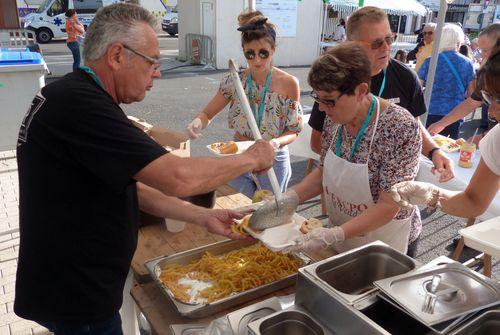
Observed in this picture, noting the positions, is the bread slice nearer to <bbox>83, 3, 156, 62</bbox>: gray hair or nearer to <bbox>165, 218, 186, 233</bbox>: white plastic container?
<bbox>165, 218, 186, 233</bbox>: white plastic container

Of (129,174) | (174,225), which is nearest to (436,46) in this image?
(174,225)

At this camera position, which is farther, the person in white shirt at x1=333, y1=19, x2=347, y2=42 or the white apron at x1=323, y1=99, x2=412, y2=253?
the person in white shirt at x1=333, y1=19, x2=347, y2=42

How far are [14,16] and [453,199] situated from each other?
8729mm

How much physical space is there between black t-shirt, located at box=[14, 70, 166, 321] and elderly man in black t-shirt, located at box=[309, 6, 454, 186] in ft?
5.34

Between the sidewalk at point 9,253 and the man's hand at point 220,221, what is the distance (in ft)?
5.46

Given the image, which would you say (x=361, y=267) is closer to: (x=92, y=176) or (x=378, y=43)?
(x=92, y=176)

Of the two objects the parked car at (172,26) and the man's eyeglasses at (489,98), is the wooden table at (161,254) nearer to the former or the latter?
the man's eyeglasses at (489,98)

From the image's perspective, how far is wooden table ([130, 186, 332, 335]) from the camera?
1.53 metres

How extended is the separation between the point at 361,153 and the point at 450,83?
325 centimetres

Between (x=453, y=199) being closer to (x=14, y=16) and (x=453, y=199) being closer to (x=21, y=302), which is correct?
(x=21, y=302)

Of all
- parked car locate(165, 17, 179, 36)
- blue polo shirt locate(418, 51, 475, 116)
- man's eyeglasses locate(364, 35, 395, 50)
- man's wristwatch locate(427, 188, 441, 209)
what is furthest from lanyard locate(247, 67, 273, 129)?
parked car locate(165, 17, 179, 36)

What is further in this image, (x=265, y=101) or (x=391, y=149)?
(x=265, y=101)

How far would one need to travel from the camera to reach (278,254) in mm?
1893

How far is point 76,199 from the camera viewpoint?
137 centimetres
